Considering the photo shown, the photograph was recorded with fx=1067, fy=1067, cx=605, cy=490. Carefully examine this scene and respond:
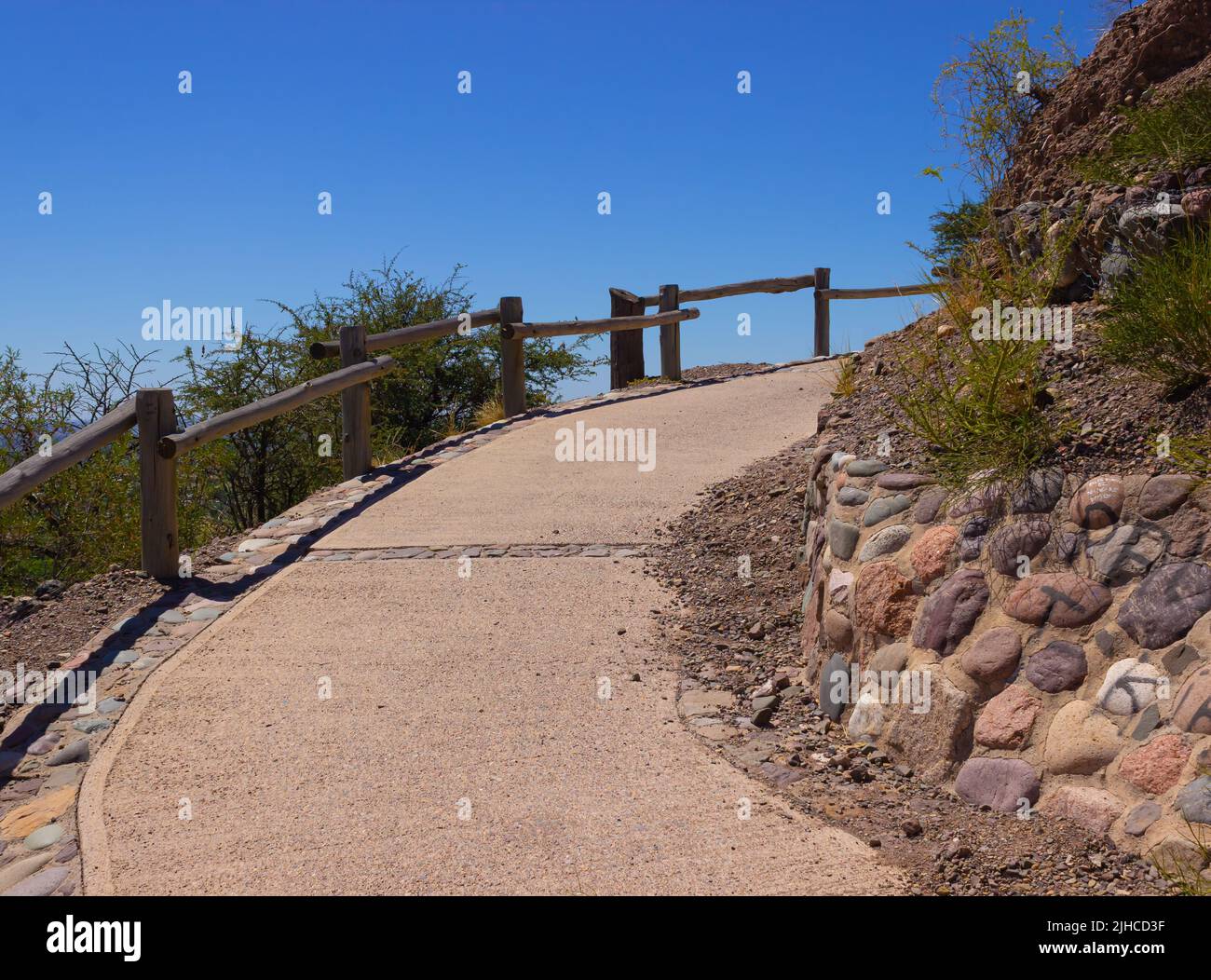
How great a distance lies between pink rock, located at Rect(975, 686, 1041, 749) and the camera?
4.29 metres

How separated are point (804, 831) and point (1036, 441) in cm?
227

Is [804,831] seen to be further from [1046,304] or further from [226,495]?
[226,495]

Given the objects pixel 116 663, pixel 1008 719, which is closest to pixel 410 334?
pixel 116 663

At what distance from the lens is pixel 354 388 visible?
9.88m

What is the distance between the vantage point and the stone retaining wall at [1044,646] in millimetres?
3875

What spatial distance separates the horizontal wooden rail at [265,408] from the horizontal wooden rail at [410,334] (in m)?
0.19

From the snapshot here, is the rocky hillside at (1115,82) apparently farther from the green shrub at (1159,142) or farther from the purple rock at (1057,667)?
the purple rock at (1057,667)

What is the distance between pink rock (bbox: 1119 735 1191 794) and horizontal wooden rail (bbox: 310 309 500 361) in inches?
303

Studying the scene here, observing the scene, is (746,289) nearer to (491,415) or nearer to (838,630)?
(491,415)

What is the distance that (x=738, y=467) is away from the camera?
9.48 meters

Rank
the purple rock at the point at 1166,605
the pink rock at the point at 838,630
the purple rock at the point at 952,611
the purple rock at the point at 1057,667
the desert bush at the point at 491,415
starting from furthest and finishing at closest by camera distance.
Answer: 1. the desert bush at the point at 491,415
2. the pink rock at the point at 838,630
3. the purple rock at the point at 952,611
4. the purple rock at the point at 1057,667
5. the purple rock at the point at 1166,605

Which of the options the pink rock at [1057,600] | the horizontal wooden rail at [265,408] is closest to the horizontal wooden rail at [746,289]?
the horizontal wooden rail at [265,408]

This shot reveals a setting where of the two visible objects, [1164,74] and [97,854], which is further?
[1164,74]
